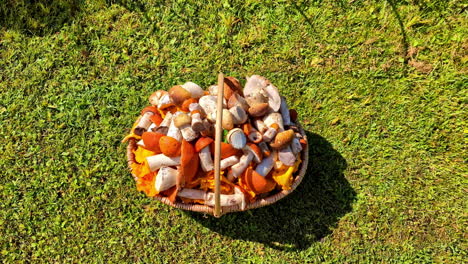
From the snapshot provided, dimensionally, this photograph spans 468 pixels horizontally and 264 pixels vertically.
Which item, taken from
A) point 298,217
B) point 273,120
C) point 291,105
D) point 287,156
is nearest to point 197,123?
point 273,120

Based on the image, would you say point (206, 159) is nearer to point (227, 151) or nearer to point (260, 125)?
point (227, 151)

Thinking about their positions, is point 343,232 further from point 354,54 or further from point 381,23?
point 381,23

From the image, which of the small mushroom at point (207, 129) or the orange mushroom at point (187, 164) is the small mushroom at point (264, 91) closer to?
the small mushroom at point (207, 129)

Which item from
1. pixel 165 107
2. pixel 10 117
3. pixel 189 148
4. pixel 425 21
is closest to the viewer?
pixel 189 148

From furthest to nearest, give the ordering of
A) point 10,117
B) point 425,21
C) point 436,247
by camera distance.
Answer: point 10,117 → point 425,21 → point 436,247

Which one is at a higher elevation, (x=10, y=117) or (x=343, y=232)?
(x=10, y=117)

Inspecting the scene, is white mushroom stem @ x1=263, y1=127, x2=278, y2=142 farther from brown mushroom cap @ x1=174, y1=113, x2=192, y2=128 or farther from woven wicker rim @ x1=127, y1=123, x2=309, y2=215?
brown mushroom cap @ x1=174, y1=113, x2=192, y2=128

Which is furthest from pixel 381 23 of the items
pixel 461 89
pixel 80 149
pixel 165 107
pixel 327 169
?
pixel 80 149
